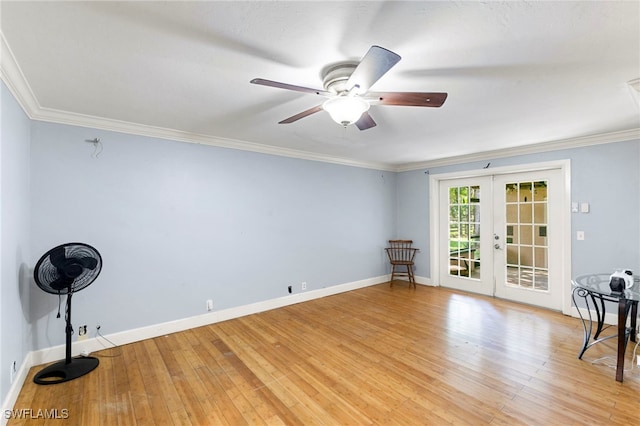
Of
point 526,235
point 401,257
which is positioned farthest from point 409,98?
point 401,257

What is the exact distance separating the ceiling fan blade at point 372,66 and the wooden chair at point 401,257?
13.8 feet

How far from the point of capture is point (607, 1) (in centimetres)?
125

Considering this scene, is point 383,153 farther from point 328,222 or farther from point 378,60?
point 378,60

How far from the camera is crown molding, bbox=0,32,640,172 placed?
1889 millimetres

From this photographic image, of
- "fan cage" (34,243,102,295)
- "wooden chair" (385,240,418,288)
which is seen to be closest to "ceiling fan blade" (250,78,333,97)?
"fan cage" (34,243,102,295)

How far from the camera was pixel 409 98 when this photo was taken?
171 cm

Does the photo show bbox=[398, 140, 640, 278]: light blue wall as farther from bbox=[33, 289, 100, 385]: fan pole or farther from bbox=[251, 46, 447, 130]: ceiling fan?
bbox=[33, 289, 100, 385]: fan pole

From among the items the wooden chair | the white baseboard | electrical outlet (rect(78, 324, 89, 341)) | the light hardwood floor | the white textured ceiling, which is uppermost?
the white textured ceiling

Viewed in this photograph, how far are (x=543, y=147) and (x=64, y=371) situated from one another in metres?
5.77

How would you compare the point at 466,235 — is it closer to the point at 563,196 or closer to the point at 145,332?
the point at 563,196

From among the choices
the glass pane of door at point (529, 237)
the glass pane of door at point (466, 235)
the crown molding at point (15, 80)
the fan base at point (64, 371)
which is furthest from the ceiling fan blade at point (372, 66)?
the glass pane of door at point (466, 235)

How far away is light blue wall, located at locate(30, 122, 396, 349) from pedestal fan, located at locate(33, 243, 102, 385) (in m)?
0.32

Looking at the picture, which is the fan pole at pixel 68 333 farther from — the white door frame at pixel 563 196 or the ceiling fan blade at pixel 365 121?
the white door frame at pixel 563 196

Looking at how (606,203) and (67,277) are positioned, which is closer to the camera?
(67,277)
